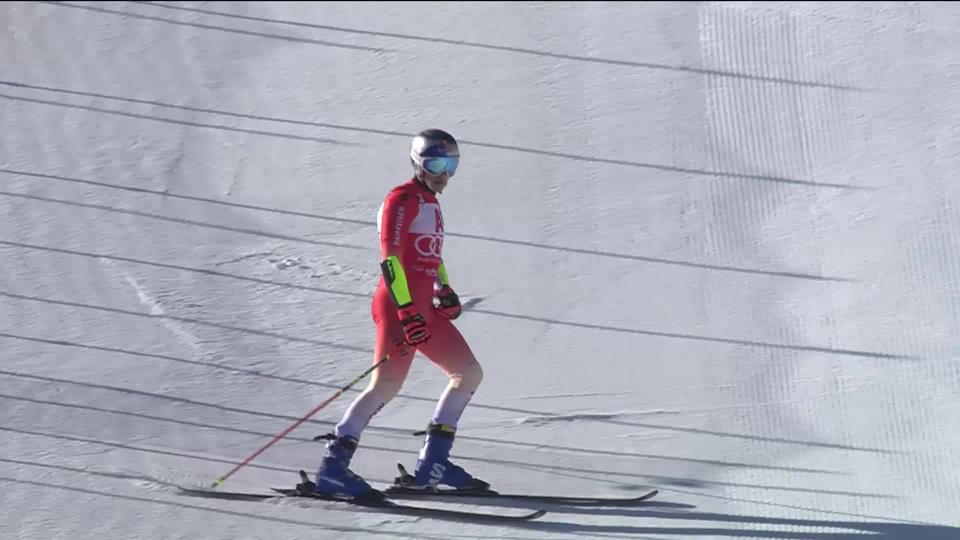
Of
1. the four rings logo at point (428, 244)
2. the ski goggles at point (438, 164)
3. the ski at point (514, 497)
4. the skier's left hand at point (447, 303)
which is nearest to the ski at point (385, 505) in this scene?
the ski at point (514, 497)

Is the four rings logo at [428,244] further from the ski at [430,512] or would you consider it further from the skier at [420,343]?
the ski at [430,512]

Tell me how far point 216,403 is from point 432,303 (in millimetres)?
1610

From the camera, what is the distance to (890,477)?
7.14 metres

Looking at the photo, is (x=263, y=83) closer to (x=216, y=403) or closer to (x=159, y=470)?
(x=216, y=403)

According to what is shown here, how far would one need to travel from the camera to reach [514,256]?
32.1 feet

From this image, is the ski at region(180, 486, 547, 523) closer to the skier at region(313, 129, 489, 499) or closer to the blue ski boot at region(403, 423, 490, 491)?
the skier at region(313, 129, 489, 499)

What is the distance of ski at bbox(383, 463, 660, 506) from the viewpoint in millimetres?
7051

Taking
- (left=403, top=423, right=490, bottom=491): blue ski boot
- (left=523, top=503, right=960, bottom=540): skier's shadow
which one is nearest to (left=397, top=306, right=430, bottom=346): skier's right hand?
(left=403, top=423, right=490, bottom=491): blue ski boot

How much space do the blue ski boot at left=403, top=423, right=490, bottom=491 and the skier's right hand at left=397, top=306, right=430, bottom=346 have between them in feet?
1.80

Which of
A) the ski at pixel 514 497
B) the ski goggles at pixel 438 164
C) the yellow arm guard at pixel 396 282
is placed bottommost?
the ski at pixel 514 497

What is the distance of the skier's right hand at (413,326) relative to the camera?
680cm

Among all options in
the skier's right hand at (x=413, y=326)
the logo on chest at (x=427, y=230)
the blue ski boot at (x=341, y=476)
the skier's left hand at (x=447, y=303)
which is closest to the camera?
the skier's right hand at (x=413, y=326)

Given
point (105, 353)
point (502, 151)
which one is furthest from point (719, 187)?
point (105, 353)

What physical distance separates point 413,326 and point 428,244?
1.67 ft
